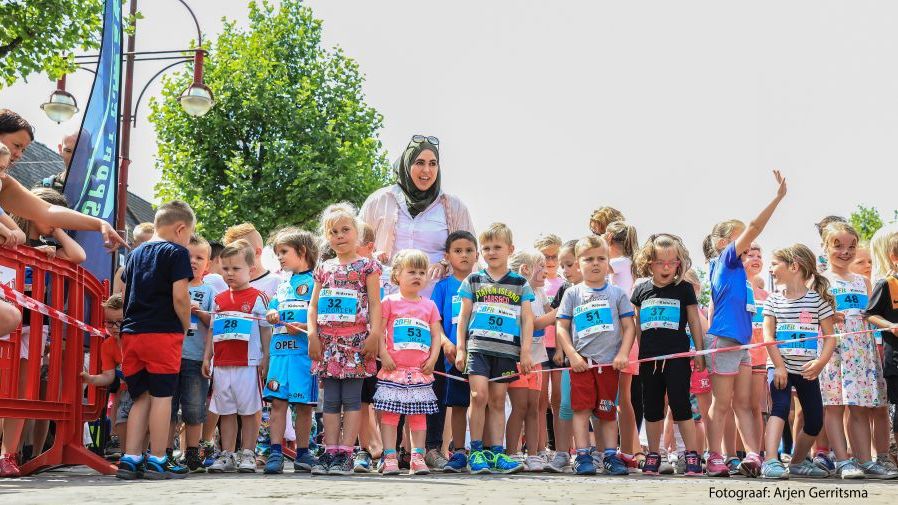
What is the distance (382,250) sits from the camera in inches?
344

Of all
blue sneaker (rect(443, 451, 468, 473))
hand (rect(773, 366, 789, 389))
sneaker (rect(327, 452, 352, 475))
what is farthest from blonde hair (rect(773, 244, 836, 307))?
sneaker (rect(327, 452, 352, 475))

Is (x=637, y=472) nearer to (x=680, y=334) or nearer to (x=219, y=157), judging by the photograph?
(x=680, y=334)

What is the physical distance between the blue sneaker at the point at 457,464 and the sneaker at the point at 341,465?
737 mm

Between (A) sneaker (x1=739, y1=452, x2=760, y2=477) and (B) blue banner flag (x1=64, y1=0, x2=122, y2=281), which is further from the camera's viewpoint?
(B) blue banner flag (x1=64, y1=0, x2=122, y2=281)

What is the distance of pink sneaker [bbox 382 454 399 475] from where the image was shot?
7047 millimetres

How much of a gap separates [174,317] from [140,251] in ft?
1.67

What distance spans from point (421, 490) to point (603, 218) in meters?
4.72

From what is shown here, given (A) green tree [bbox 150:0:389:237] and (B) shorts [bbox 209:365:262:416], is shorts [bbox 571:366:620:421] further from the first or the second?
(A) green tree [bbox 150:0:389:237]

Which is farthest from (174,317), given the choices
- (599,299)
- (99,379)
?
(599,299)

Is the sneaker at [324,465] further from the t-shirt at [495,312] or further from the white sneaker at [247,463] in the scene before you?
the t-shirt at [495,312]

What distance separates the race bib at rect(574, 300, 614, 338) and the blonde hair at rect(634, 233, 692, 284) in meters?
0.41

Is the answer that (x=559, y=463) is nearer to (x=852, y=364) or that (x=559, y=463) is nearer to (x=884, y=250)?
(x=852, y=364)

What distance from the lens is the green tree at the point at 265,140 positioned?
107ft

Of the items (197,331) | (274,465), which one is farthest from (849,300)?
(197,331)
